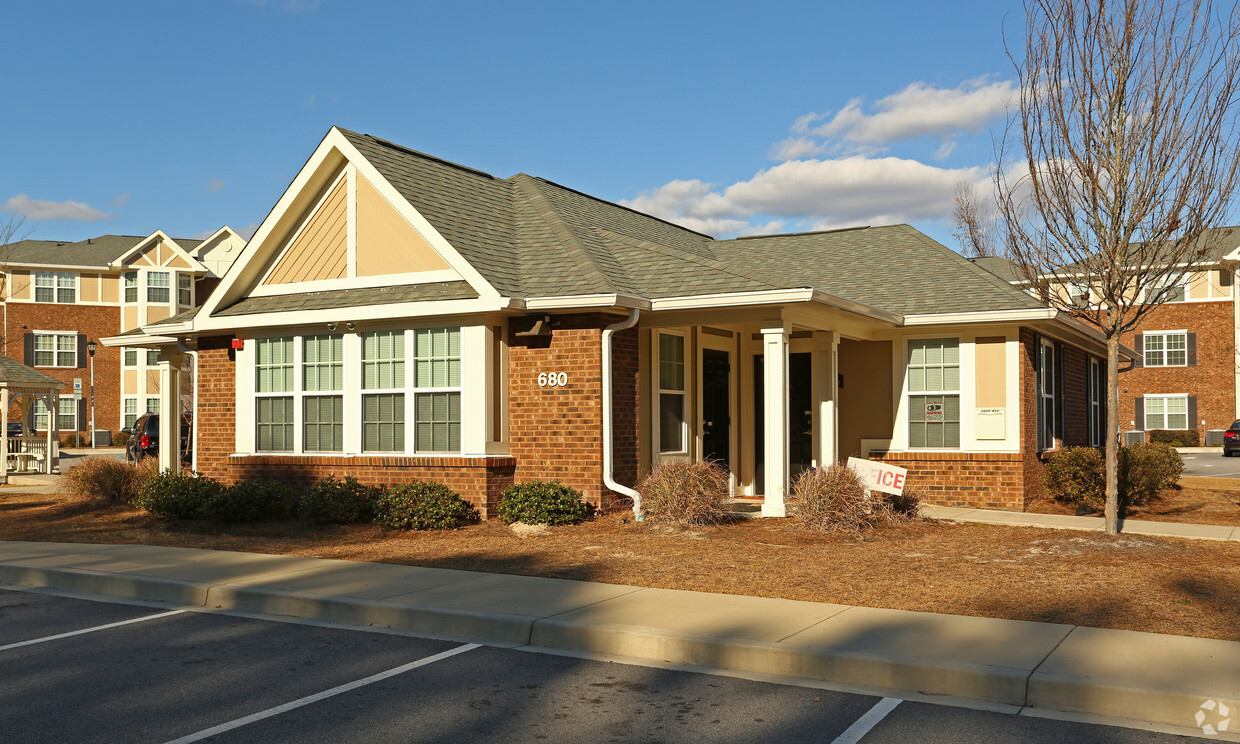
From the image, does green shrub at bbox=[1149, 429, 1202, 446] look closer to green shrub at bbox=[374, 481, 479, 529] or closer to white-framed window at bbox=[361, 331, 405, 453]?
white-framed window at bbox=[361, 331, 405, 453]

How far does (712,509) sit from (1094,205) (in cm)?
544

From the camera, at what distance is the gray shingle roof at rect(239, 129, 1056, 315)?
13992mm

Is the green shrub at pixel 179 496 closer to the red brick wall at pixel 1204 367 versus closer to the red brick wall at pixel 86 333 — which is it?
the red brick wall at pixel 86 333

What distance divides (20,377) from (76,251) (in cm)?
2658

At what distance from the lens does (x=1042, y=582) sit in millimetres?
9125

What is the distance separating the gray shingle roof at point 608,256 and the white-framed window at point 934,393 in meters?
0.69

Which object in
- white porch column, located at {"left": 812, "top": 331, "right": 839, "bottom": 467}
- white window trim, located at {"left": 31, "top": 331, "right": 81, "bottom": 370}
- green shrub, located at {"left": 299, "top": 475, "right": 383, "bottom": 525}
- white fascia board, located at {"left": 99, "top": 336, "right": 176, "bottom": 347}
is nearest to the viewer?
green shrub, located at {"left": 299, "top": 475, "right": 383, "bottom": 525}

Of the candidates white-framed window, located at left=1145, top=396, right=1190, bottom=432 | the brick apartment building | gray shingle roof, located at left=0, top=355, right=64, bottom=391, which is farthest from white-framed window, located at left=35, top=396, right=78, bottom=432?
white-framed window, located at left=1145, top=396, right=1190, bottom=432

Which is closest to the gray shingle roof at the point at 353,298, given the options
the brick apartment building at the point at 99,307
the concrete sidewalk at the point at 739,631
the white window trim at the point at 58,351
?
the concrete sidewalk at the point at 739,631

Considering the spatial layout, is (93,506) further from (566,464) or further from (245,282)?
(566,464)

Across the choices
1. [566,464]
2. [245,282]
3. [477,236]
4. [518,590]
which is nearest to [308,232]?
[245,282]

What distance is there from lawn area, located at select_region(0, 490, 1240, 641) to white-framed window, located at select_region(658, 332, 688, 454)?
2.06 metres

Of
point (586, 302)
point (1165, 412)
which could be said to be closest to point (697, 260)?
point (586, 302)

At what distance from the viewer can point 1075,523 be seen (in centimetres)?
1318
